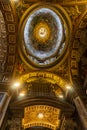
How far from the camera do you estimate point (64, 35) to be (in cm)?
1819

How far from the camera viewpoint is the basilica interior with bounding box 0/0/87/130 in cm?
1441

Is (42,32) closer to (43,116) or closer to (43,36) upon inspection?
(43,36)

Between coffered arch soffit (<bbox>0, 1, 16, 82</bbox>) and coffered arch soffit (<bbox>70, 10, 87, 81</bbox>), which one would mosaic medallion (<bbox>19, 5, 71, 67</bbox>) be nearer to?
coffered arch soffit (<bbox>0, 1, 16, 82</bbox>)

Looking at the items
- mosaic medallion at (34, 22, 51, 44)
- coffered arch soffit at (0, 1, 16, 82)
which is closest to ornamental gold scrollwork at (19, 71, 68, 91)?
coffered arch soffit at (0, 1, 16, 82)

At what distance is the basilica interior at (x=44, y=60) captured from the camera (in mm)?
14414

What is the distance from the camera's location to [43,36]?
19719 millimetres

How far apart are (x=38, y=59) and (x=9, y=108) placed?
5.38m

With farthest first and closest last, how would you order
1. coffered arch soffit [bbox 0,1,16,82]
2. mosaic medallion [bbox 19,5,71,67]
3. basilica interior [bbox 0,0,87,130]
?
mosaic medallion [bbox 19,5,71,67] → coffered arch soffit [bbox 0,1,16,82] → basilica interior [bbox 0,0,87,130]

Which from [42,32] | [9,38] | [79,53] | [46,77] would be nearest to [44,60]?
[46,77]

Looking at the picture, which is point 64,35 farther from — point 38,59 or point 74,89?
point 74,89

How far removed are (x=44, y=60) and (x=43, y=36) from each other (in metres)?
2.44

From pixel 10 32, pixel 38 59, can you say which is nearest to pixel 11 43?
pixel 10 32

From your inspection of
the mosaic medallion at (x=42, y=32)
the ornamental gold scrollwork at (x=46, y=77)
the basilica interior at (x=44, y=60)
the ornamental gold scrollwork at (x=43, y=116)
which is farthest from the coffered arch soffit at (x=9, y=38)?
the mosaic medallion at (x=42, y=32)

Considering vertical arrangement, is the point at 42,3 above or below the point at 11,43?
above
